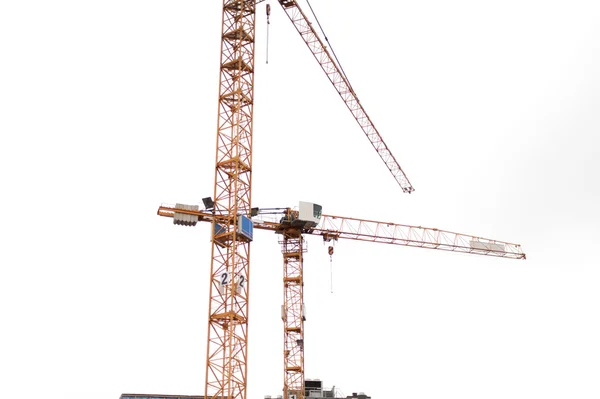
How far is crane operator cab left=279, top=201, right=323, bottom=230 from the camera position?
7825cm

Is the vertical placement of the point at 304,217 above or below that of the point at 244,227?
above

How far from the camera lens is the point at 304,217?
78.1m

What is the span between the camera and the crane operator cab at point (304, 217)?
78.2 meters

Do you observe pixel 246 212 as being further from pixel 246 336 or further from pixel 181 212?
pixel 246 336

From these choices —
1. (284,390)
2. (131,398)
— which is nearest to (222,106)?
(284,390)

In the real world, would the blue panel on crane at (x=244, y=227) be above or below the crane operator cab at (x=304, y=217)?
below

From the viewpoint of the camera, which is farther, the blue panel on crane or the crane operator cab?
the crane operator cab

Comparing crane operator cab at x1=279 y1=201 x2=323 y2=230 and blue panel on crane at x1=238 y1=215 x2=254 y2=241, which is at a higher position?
crane operator cab at x1=279 y1=201 x2=323 y2=230

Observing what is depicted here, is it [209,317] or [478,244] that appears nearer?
[209,317]

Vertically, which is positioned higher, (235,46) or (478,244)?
(235,46)

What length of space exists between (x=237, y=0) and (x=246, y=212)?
2310 cm

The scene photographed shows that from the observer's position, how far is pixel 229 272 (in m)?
57.9

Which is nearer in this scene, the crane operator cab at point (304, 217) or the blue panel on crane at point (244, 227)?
the blue panel on crane at point (244, 227)

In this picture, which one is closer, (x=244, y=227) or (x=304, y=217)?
(x=244, y=227)
